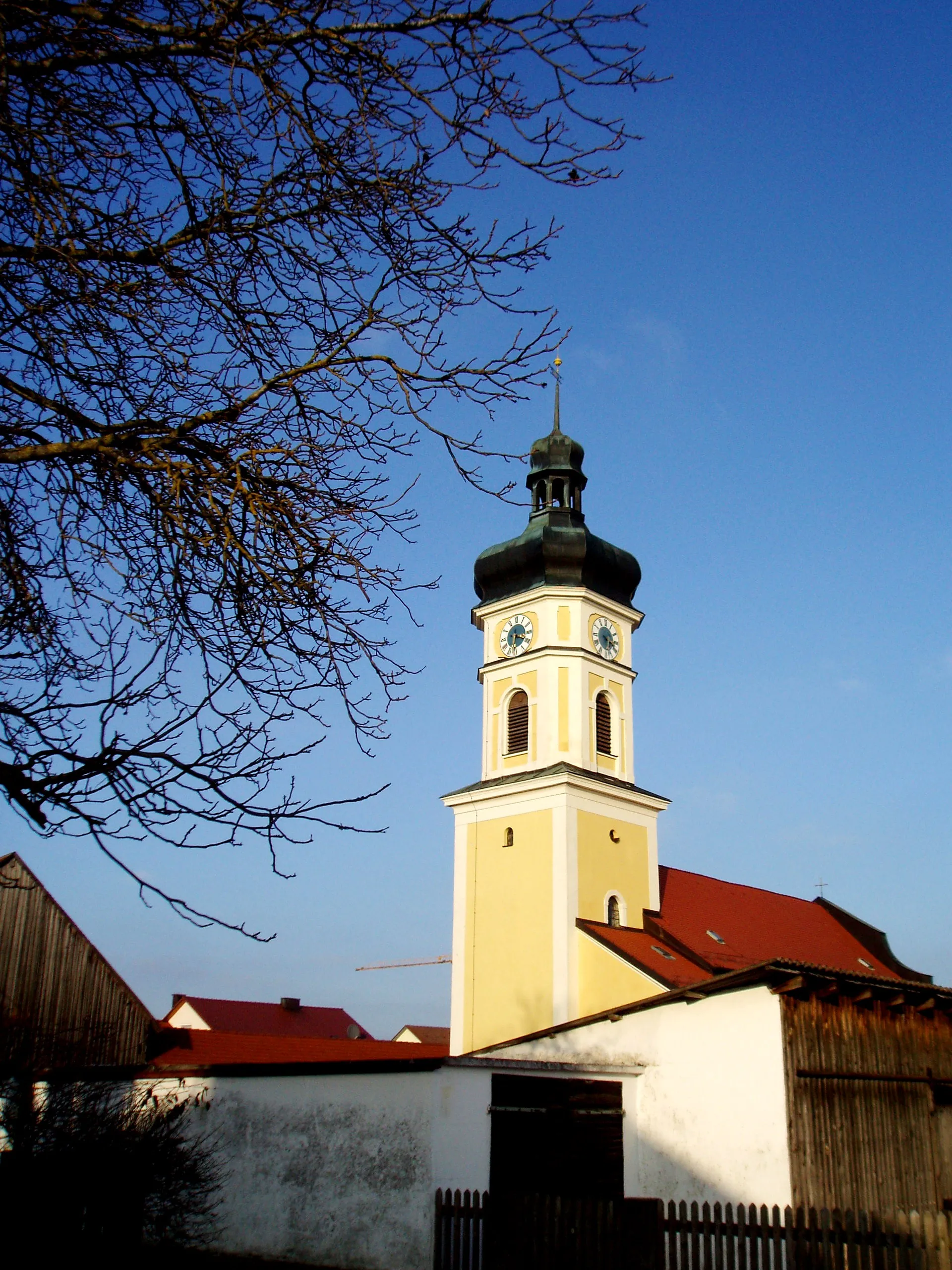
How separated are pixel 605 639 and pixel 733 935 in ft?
24.3

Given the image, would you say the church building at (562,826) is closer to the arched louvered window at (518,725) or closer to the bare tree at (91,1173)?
the arched louvered window at (518,725)

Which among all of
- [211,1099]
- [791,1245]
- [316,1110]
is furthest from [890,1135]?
[211,1099]

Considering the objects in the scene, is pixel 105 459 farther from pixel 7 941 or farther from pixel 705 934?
pixel 705 934

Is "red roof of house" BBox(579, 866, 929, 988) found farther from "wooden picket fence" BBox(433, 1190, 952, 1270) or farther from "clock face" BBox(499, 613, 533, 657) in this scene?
"wooden picket fence" BBox(433, 1190, 952, 1270)

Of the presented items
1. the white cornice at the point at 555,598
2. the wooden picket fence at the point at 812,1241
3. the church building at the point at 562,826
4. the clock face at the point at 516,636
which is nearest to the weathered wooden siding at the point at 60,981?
the church building at the point at 562,826

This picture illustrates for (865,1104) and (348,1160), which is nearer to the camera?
(348,1160)

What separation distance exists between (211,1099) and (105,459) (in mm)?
10798

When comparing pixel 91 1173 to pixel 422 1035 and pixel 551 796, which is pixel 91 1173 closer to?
pixel 551 796

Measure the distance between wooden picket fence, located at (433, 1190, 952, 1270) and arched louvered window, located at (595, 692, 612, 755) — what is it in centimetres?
1503

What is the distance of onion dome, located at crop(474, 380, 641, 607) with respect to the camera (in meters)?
26.2

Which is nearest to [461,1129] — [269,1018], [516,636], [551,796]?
[551,796]

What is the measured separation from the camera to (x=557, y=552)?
26.2 metres

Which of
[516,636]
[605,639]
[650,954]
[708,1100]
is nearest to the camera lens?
[708,1100]

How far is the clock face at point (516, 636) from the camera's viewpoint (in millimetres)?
25891
